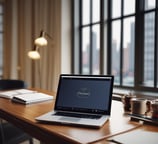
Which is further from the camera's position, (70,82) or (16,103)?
(16,103)

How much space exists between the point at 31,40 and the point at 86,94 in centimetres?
323

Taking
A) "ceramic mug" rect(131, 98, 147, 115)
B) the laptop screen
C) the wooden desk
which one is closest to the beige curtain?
the wooden desk

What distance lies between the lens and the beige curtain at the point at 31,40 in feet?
13.1

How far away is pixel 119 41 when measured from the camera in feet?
11.4

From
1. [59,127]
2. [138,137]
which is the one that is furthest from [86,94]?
[138,137]

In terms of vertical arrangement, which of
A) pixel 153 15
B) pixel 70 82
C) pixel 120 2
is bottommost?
pixel 70 82

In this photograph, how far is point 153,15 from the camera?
3.03 m

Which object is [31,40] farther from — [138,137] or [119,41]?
[138,137]

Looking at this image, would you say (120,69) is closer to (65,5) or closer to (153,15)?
(153,15)

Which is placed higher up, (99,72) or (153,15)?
(153,15)

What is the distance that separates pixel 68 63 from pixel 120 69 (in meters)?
1.03

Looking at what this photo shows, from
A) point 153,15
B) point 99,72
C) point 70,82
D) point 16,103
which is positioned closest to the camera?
point 70,82

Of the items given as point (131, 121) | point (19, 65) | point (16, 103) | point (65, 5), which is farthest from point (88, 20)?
point (131, 121)

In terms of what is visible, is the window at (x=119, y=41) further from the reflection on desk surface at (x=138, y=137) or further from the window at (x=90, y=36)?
the reflection on desk surface at (x=138, y=137)
